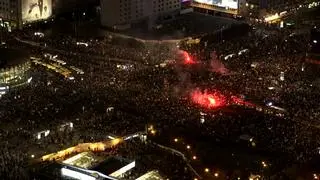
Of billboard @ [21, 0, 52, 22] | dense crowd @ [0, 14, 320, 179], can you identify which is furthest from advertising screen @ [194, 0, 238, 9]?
billboard @ [21, 0, 52, 22]

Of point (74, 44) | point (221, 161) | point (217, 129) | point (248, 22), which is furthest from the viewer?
point (248, 22)

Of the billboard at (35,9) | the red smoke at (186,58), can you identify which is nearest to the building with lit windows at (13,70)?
the red smoke at (186,58)

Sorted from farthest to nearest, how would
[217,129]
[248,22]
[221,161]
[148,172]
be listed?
[248,22]
[217,129]
[221,161]
[148,172]

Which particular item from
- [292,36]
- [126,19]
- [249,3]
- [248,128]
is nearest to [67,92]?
[248,128]

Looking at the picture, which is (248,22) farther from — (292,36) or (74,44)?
(74,44)

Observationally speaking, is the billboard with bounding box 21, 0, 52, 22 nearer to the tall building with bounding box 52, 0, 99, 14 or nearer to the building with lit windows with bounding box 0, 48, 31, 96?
the tall building with bounding box 52, 0, 99, 14

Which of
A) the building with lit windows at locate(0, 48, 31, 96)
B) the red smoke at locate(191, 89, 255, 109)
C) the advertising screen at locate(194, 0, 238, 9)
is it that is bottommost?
the red smoke at locate(191, 89, 255, 109)
